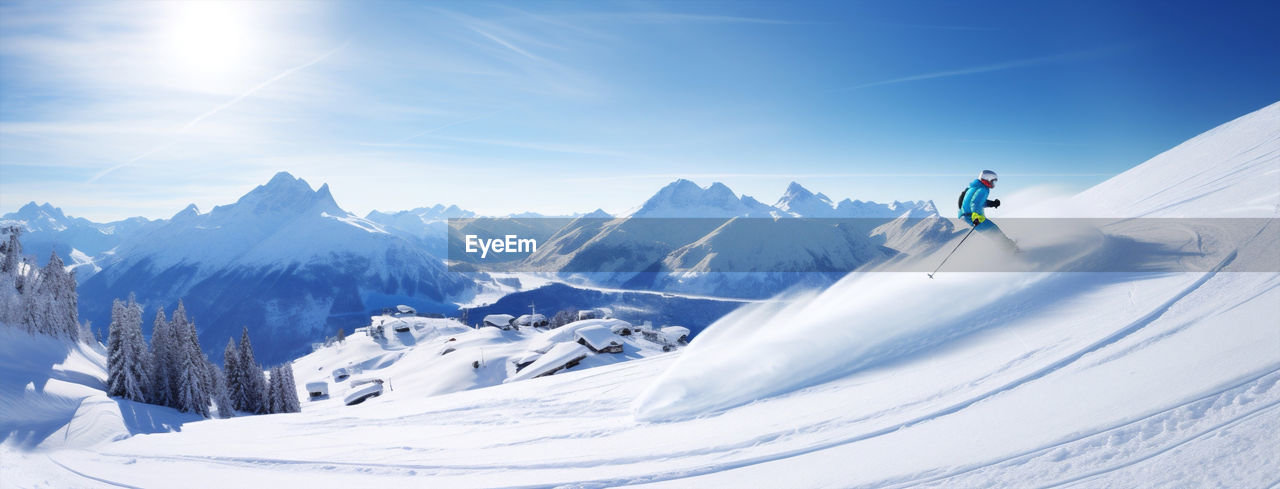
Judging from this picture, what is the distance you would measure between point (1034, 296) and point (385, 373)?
273 feet

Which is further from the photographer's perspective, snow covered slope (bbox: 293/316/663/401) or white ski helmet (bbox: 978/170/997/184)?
snow covered slope (bbox: 293/316/663/401)

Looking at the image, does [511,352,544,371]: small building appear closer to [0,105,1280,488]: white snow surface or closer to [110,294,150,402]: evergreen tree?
[110,294,150,402]: evergreen tree

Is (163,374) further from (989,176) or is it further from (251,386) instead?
(989,176)

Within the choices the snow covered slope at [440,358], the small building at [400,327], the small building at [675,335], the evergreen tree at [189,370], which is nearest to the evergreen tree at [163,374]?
the evergreen tree at [189,370]

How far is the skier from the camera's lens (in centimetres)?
975

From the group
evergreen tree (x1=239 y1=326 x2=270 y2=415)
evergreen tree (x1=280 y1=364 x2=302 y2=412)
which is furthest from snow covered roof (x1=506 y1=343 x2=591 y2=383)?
evergreen tree (x1=239 y1=326 x2=270 y2=415)

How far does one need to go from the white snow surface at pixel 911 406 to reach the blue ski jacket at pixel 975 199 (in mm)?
1501

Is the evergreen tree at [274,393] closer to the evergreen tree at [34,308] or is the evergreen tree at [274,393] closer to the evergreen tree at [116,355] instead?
the evergreen tree at [116,355]

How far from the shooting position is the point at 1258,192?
914cm

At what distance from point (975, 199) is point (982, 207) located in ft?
0.70

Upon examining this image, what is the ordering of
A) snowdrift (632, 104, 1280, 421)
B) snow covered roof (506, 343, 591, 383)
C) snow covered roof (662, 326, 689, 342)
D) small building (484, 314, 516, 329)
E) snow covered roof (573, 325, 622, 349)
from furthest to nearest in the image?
small building (484, 314, 516, 329) < snow covered roof (662, 326, 689, 342) < snow covered roof (573, 325, 622, 349) < snow covered roof (506, 343, 591, 383) < snowdrift (632, 104, 1280, 421)

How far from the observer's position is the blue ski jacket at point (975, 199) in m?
9.88

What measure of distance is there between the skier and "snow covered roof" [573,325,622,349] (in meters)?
51.7

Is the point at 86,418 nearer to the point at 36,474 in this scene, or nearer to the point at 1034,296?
the point at 36,474
